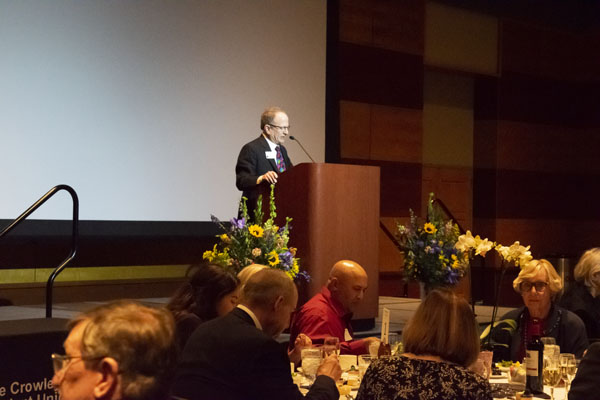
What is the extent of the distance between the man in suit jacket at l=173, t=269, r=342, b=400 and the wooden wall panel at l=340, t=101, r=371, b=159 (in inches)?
305

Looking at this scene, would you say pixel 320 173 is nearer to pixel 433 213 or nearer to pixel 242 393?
pixel 433 213

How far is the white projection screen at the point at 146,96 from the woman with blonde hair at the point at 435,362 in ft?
17.1

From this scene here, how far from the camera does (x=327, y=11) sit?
33.3 feet

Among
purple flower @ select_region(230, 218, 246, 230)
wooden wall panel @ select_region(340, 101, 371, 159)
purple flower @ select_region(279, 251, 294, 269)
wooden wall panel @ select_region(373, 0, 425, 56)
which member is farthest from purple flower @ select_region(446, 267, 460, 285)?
wooden wall panel @ select_region(373, 0, 425, 56)

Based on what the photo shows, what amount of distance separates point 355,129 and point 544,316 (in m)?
6.68

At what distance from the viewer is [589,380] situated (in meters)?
2.75

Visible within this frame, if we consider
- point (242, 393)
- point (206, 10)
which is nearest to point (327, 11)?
point (206, 10)

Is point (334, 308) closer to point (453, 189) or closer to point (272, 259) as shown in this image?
point (272, 259)

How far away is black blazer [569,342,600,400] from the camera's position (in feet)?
8.97

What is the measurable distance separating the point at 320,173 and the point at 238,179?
2.04 feet

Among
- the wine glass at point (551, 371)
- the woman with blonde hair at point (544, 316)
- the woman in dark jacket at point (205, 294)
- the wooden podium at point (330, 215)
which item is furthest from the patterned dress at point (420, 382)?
the wooden podium at point (330, 215)

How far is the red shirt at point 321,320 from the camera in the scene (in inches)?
183

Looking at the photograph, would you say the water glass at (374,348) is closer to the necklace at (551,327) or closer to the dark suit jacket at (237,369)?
the necklace at (551,327)

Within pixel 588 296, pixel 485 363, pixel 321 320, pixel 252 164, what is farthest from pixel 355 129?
pixel 485 363
